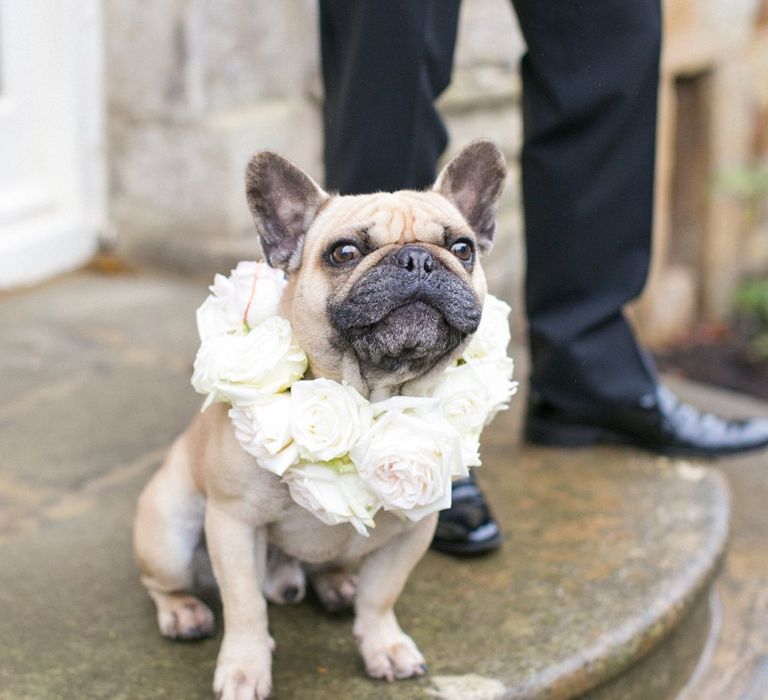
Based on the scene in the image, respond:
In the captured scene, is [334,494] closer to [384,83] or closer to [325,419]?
[325,419]

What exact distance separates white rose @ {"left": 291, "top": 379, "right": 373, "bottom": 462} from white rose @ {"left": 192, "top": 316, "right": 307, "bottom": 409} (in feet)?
0.13

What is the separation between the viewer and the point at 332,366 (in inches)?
70.6

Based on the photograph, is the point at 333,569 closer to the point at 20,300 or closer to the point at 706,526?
the point at 706,526

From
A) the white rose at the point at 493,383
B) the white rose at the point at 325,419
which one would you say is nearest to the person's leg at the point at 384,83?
the white rose at the point at 493,383

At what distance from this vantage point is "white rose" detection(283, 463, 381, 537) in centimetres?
172

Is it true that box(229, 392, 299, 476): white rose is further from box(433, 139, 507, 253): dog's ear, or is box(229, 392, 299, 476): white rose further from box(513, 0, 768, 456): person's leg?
box(513, 0, 768, 456): person's leg

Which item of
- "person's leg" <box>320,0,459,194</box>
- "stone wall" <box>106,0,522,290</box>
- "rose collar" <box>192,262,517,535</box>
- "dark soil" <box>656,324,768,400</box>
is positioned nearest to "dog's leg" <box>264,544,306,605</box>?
"rose collar" <box>192,262,517,535</box>

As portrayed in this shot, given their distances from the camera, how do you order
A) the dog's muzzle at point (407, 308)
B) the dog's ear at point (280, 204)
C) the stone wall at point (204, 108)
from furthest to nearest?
the stone wall at point (204, 108) → the dog's ear at point (280, 204) → the dog's muzzle at point (407, 308)

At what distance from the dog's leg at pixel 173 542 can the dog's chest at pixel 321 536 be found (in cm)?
18

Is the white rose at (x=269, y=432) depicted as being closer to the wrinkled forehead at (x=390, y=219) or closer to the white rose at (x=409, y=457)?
the white rose at (x=409, y=457)

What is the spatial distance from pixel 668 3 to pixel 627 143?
2.13m

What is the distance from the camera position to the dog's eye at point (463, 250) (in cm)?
180

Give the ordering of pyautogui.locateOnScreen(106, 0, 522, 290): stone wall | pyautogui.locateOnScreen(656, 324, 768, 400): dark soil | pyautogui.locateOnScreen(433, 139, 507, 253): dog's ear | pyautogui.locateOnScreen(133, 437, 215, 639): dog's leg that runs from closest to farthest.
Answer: pyautogui.locateOnScreen(433, 139, 507, 253): dog's ear
pyautogui.locateOnScreen(133, 437, 215, 639): dog's leg
pyautogui.locateOnScreen(106, 0, 522, 290): stone wall
pyautogui.locateOnScreen(656, 324, 768, 400): dark soil

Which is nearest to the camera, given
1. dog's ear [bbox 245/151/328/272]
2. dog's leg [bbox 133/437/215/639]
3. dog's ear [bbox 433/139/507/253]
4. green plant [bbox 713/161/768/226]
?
dog's ear [bbox 245/151/328/272]
